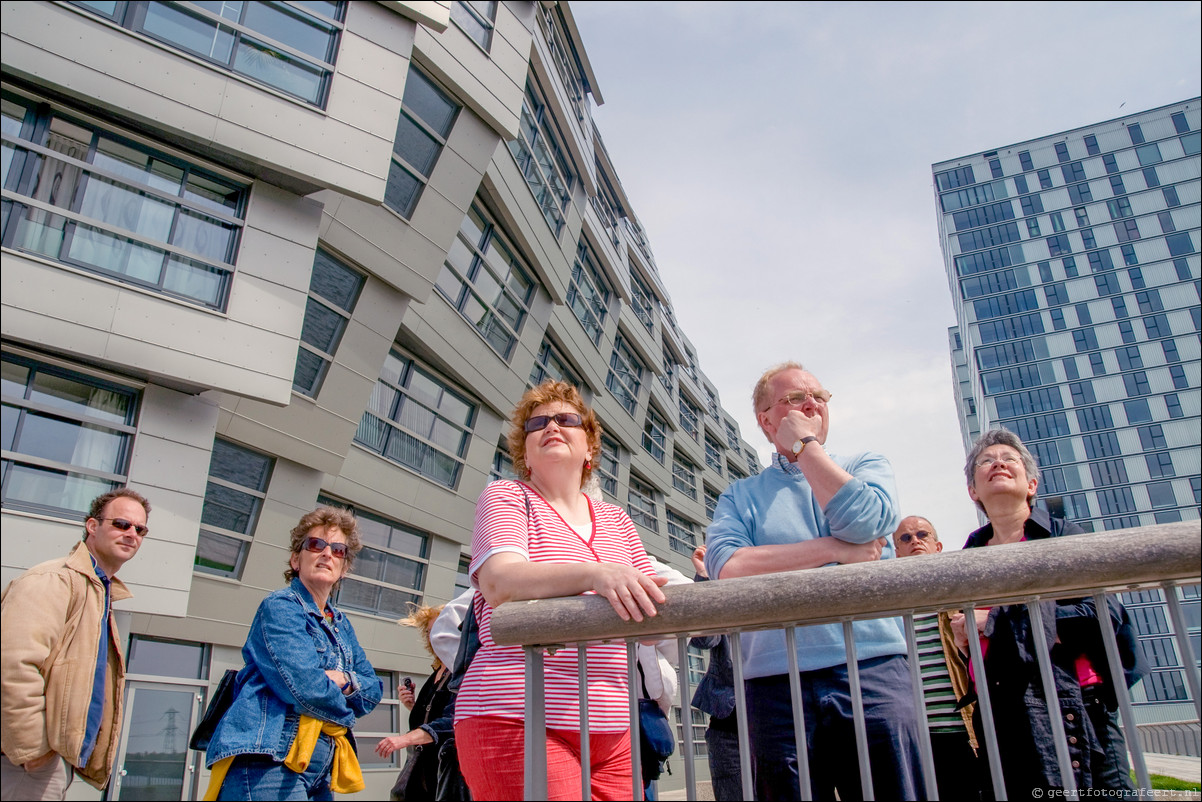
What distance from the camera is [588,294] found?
23.5m

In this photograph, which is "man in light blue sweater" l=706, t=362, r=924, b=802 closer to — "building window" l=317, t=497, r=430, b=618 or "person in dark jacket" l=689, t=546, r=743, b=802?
"person in dark jacket" l=689, t=546, r=743, b=802

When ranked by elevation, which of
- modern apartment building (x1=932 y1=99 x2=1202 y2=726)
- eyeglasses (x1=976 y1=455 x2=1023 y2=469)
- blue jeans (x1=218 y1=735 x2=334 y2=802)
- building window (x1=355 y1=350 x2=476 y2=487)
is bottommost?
blue jeans (x1=218 y1=735 x2=334 y2=802)

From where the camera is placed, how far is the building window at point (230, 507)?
36.1ft

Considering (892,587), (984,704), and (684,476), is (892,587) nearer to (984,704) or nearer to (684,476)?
(984,704)

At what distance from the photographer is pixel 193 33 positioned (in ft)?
31.8

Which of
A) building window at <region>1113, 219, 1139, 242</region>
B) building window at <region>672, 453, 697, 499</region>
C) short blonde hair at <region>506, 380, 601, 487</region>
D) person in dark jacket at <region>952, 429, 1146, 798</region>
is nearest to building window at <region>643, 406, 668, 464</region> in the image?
building window at <region>672, 453, 697, 499</region>

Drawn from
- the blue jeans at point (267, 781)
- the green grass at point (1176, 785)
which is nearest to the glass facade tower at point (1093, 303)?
the green grass at point (1176, 785)

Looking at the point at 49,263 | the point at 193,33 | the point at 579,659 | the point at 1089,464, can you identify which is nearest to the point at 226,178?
the point at 193,33

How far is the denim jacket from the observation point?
3189 mm

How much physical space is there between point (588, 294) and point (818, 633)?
21491mm

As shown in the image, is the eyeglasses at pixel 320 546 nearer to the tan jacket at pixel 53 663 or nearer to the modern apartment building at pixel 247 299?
the tan jacket at pixel 53 663

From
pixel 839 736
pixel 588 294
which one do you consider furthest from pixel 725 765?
pixel 588 294

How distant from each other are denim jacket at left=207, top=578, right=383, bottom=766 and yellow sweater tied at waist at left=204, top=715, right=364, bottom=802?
36 mm

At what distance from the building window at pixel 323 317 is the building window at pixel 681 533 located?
2086 cm
